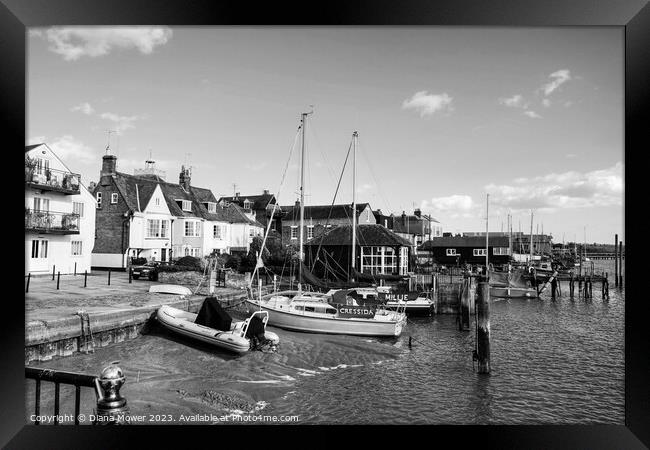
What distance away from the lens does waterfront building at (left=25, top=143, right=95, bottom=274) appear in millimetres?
15113

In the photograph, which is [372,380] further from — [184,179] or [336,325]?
[184,179]

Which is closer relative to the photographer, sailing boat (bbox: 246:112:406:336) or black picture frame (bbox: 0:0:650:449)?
black picture frame (bbox: 0:0:650:449)

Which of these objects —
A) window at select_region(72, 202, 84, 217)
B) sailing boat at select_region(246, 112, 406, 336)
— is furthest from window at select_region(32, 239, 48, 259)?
sailing boat at select_region(246, 112, 406, 336)

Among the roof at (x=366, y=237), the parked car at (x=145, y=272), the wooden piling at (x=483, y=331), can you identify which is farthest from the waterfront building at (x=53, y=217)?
the wooden piling at (x=483, y=331)

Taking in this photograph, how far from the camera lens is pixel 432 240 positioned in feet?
142

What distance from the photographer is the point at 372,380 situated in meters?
9.80

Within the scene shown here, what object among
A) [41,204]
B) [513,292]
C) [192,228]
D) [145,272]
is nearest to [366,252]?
[513,292]

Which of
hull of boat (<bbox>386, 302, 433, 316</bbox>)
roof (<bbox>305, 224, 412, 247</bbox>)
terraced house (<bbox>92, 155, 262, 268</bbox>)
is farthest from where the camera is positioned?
roof (<bbox>305, 224, 412, 247</bbox>)

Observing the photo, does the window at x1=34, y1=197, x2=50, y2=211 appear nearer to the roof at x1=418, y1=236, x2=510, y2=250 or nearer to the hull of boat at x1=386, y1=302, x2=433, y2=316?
the hull of boat at x1=386, y1=302, x2=433, y2=316

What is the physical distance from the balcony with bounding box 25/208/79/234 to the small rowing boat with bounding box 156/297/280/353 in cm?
682

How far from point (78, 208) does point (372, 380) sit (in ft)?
47.7

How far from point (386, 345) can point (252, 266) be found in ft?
41.9

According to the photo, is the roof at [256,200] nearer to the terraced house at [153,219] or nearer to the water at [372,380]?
the terraced house at [153,219]

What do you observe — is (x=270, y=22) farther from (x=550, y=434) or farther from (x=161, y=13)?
(x=550, y=434)
